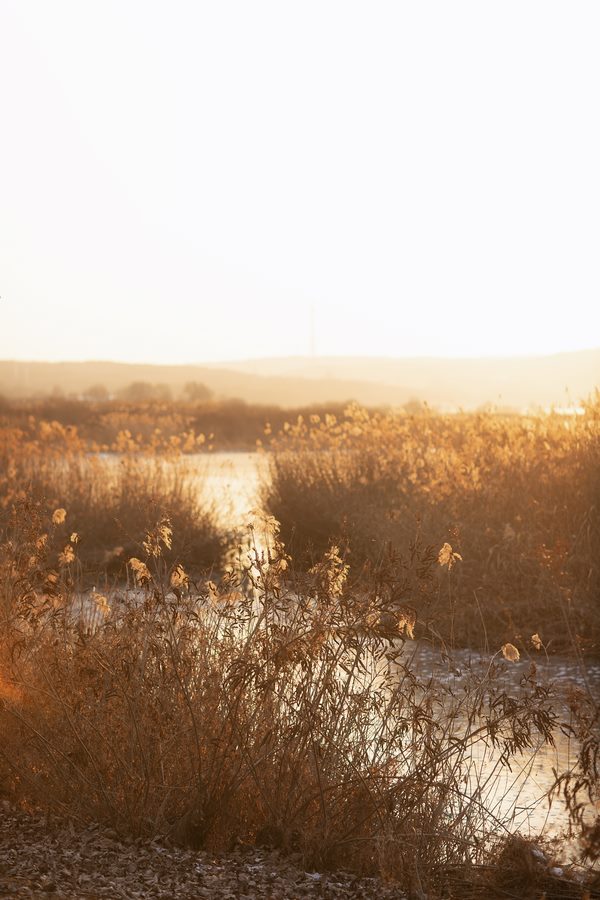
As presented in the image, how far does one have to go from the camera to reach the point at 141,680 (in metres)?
4.96

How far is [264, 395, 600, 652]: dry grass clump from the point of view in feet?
32.0

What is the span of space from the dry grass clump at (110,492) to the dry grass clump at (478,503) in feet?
3.44

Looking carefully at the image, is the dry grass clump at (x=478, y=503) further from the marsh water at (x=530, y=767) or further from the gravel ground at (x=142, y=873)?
the gravel ground at (x=142, y=873)

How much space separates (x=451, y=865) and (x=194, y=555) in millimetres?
8592

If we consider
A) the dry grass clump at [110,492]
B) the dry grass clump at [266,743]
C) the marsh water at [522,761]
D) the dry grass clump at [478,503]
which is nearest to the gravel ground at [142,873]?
the dry grass clump at [266,743]

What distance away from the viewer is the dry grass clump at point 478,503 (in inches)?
384

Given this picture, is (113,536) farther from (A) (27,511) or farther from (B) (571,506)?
(A) (27,511)

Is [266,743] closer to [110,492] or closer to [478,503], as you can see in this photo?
[478,503]

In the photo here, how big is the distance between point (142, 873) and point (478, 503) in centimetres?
795

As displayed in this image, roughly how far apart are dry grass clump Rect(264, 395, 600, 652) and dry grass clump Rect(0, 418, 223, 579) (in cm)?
105

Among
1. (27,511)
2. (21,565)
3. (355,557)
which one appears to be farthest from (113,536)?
(27,511)

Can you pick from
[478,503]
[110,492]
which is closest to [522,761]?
[478,503]

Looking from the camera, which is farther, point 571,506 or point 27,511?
point 571,506

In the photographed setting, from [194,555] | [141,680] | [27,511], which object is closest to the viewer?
[141,680]
